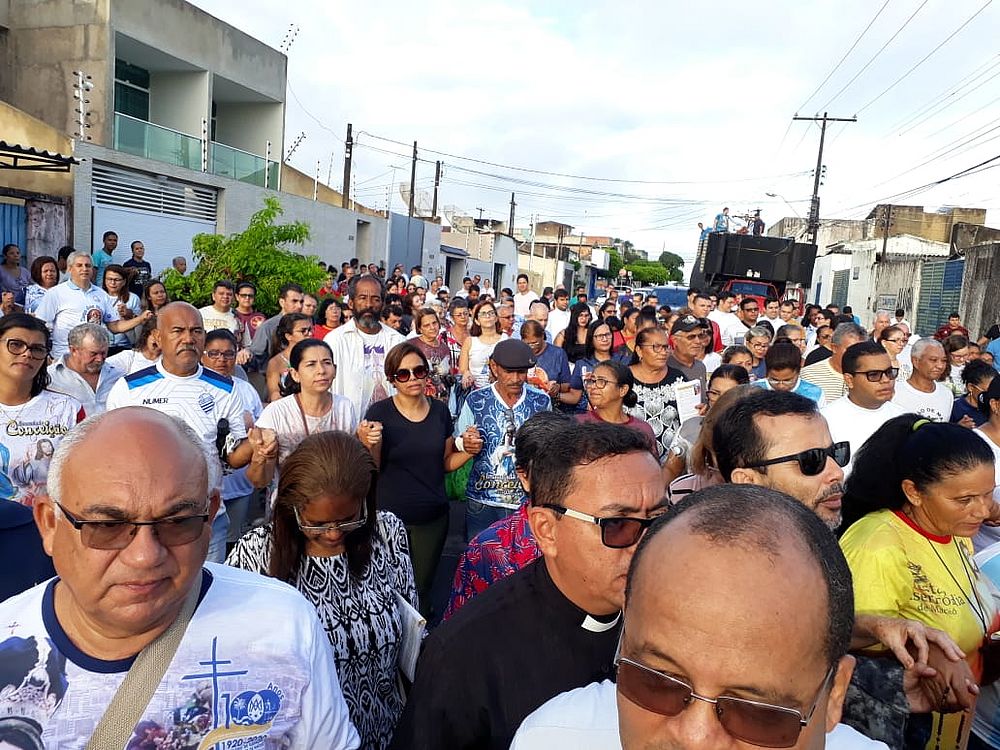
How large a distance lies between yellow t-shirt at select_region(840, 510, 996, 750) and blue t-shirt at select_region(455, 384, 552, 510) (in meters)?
2.29

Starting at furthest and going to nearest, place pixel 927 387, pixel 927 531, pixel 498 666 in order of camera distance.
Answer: pixel 927 387 < pixel 927 531 < pixel 498 666

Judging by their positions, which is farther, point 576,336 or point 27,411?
point 576,336

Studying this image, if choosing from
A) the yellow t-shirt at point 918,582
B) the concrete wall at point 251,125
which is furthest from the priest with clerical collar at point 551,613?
the concrete wall at point 251,125

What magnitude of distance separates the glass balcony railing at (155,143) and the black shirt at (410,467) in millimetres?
14609

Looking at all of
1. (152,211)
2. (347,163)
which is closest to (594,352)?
(152,211)

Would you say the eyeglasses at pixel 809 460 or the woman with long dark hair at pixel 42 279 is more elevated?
the woman with long dark hair at pixel 42 279

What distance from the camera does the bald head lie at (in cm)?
432

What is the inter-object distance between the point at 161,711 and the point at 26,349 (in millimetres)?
2929

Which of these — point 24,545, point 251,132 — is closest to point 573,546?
point 24,545

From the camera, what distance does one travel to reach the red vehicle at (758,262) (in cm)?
1877

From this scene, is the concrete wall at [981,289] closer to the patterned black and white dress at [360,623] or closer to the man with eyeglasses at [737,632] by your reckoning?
the patterned black and white dress at [360,623]

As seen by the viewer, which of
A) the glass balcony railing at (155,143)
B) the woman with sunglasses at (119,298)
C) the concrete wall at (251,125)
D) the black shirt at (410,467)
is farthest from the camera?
the concrete wall at (251,125)

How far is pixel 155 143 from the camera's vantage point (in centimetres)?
1677

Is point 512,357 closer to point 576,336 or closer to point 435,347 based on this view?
point 435,347
